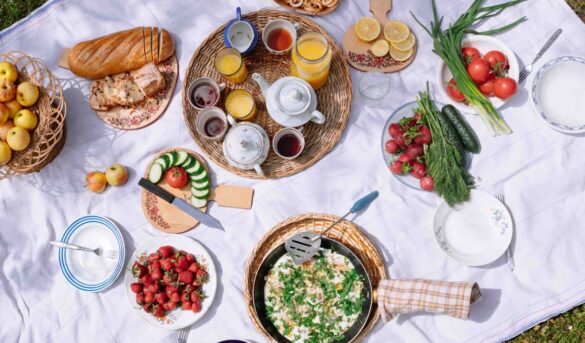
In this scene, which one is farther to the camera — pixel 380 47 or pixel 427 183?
pixel 380 47

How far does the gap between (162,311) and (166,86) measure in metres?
0.90

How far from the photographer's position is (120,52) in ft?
6.94

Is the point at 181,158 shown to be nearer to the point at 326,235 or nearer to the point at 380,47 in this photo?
the point at 326,235

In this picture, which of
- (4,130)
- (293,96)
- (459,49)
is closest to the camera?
(293,96)

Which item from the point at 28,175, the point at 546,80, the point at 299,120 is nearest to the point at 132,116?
the point at 28,175

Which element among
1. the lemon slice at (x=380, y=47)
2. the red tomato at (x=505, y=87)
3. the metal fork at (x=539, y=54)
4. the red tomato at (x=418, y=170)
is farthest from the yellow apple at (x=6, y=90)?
the metal fork at (x=539, y=54)

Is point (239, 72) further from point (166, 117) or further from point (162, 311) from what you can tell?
point (162, 311)

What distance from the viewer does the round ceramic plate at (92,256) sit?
2096mm

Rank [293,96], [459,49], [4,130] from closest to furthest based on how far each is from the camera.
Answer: [293,96], [4,130], [459,49]

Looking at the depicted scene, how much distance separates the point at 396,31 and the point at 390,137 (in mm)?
428

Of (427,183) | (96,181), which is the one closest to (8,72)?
(96,181)

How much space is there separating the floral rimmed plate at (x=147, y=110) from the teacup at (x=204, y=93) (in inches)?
5.6

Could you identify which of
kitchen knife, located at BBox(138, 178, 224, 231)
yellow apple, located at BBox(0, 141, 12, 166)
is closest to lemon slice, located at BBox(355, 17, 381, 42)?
kitchen knife, located at BBox(138, 178, 224, 231)

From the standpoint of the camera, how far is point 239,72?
2041mm
